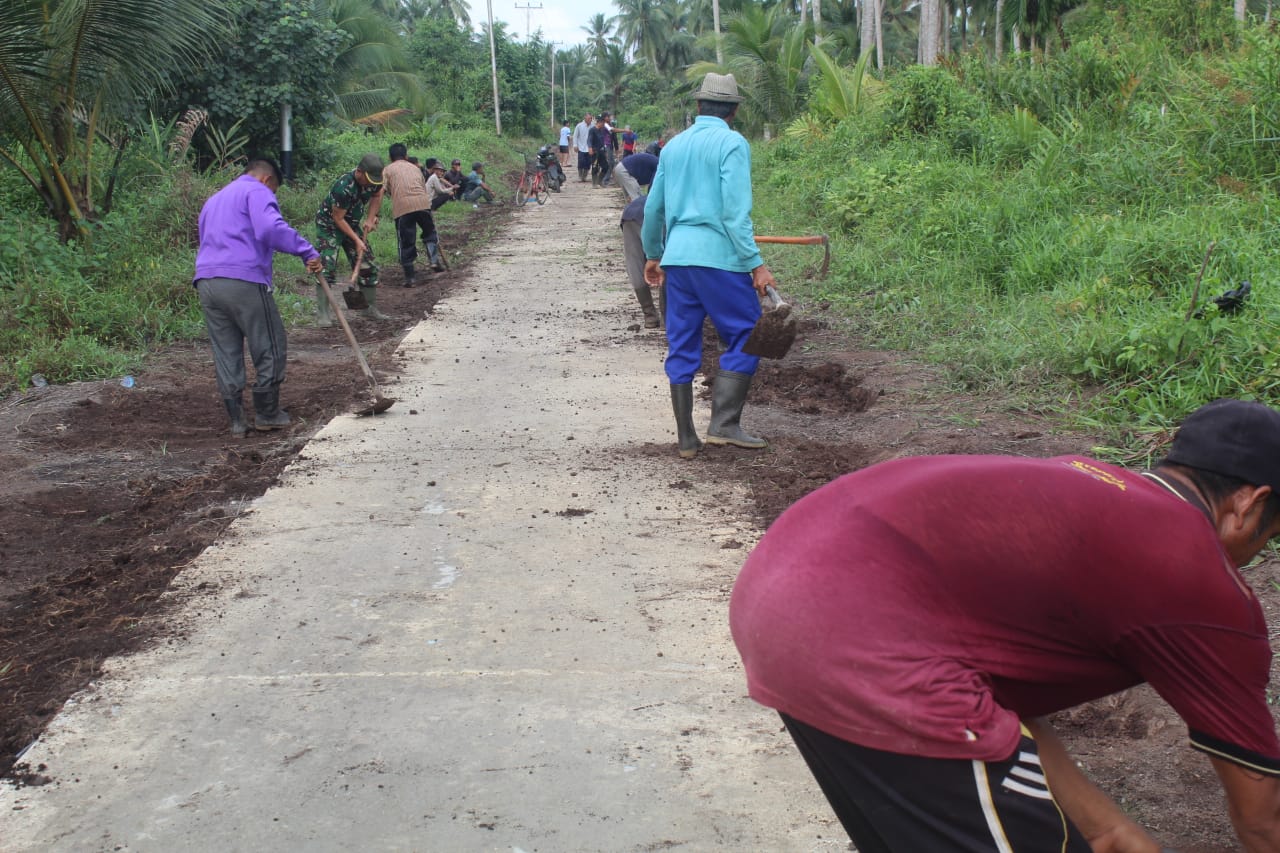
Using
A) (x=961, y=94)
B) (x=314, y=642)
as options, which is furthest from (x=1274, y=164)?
(x=314, y=642)

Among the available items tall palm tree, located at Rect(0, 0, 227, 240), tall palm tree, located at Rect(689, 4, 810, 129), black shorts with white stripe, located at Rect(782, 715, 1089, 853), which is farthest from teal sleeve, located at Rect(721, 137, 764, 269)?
tall palm tree, located at Rect(689, 4, 810, 129)

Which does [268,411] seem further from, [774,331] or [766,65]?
[766,65]

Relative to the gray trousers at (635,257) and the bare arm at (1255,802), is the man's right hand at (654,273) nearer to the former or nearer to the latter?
the gray trousers at (635,257)

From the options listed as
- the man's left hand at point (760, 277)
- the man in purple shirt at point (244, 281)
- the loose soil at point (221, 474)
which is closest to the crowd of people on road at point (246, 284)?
the man in purple shirt at point (244, 281)

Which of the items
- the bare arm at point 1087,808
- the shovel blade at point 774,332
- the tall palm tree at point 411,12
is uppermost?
the tall palm tree at point 411,12

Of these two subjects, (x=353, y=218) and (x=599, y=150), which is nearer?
(x=353, y=218)

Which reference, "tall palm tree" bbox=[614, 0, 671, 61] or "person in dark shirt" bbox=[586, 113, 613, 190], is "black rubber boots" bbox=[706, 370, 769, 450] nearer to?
"person in dark shirt" bbox=[586, 113, 613, 190]

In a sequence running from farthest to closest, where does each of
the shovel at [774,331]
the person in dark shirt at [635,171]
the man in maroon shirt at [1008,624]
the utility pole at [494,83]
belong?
the utility pole at [494,83] < the person in dark shirt at [635,171] < the shovel at [774,331] < the man in maroon shirt at [1008,624]

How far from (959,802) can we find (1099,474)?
0.54 metres

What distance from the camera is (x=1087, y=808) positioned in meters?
1.91

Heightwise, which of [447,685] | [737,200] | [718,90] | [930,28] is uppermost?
[930,28]

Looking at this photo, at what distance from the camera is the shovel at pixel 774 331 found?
19.1 ft

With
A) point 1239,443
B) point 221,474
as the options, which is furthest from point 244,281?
point 1239,443

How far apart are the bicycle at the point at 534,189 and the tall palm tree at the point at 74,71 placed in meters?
13.6
